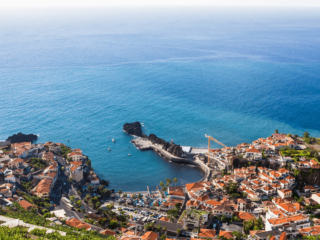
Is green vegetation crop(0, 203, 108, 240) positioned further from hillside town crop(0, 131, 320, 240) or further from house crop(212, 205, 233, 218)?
house crop(212, 205, 233, 218)

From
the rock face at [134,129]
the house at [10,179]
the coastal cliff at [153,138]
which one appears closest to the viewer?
the house at [10,179]

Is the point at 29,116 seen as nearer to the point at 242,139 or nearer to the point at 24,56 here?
the point at 242,139

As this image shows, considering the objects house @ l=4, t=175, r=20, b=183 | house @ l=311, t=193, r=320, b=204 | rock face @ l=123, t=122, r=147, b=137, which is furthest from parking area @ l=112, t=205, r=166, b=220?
rock face @ l=123, t=122, r=147, b=137

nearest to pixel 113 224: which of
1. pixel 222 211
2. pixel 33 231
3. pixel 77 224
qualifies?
pixel 77 224

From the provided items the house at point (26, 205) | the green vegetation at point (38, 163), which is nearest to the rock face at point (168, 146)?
the green vegetation at point (38, 163)

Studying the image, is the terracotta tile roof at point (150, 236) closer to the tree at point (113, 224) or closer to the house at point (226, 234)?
the tree at point (113, 224)

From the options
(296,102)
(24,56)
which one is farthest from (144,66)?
(296,102)

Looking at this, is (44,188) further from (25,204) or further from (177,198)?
(177,198)
